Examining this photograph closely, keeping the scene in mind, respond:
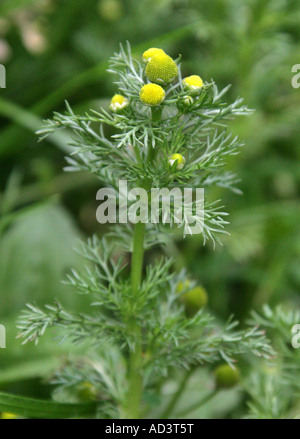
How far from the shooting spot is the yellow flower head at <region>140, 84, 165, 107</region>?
2.39ft

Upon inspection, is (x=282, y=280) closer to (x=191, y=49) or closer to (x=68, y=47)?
Result: (x=191, y=49)

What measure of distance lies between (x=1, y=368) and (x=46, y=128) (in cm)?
70

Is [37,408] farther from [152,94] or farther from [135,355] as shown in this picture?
[152,94]

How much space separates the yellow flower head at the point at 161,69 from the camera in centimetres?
74

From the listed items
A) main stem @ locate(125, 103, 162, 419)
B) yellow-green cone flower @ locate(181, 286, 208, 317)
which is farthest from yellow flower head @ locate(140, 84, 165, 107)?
yellow-green cone flower @ locate(181, 286, 208, 317)

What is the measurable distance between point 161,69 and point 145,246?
0.30 metres

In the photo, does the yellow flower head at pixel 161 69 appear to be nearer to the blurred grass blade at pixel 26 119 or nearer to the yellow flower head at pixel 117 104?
the yellow flower head at pixel 117 104

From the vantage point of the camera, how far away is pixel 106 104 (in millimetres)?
1886

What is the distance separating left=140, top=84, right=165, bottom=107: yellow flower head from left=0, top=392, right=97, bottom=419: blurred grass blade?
Result: 485 mm

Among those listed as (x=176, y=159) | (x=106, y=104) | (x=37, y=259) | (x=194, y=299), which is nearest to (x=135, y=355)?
(x=194, y=299)

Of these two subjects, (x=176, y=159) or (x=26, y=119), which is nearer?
(x=176, y=159)

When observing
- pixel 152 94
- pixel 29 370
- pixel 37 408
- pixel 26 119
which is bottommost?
pixel 37 408

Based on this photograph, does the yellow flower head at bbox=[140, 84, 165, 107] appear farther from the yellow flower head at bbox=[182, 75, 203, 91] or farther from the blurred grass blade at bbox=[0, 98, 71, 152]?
the blurred grass blade at bbox=[0, 98, 71, 152]
